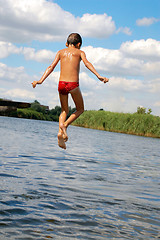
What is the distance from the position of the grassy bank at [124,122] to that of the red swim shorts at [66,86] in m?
54.3

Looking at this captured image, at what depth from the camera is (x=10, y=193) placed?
9.98m

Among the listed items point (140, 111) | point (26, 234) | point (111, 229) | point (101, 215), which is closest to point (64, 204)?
point (101, 215)

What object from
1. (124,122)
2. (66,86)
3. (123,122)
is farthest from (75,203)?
(123,122)

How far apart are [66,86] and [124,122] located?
56855 mm

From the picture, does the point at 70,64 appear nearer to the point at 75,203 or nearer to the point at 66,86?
the point at 66,86

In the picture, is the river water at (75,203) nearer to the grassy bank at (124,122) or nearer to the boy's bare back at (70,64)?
the boy's bare back at (70,64)

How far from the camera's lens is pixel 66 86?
22.9 ft

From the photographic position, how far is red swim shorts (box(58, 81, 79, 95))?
695 cm

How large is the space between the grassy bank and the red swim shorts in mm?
54262

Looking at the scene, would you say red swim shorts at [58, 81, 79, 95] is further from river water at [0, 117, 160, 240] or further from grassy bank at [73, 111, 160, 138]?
grassy bank at [73, 111, 160, 138]

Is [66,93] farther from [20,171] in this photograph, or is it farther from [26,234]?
[20,171]

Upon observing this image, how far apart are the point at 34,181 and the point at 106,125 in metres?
54.2

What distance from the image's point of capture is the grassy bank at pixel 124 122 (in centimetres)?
6047

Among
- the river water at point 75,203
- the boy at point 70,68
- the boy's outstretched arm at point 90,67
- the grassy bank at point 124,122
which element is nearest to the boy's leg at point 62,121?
the boy at point 70,68
